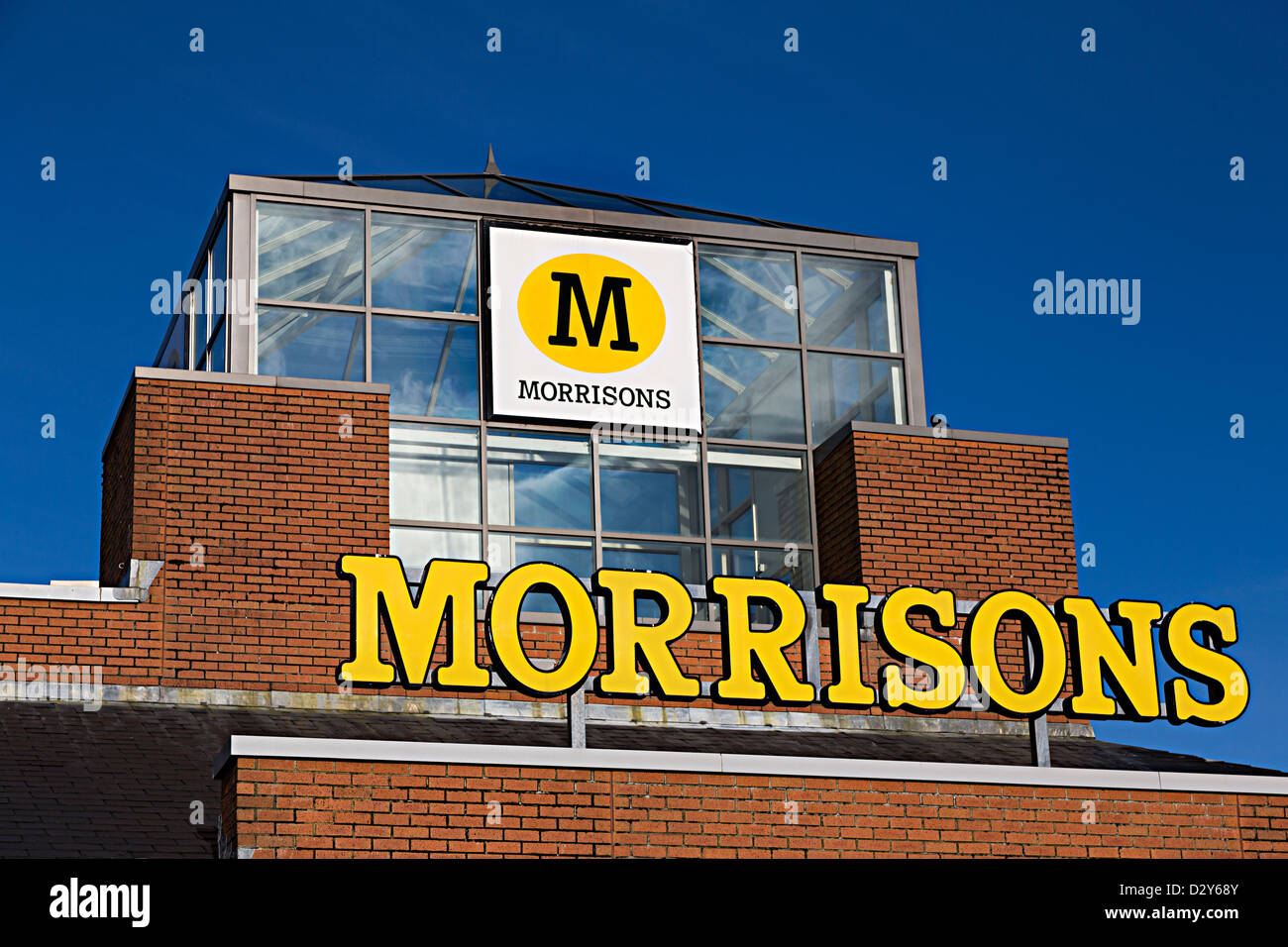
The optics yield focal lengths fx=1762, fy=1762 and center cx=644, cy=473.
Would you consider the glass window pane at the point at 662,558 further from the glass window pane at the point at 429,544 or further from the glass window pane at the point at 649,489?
the glass window pane at the point at 429,544

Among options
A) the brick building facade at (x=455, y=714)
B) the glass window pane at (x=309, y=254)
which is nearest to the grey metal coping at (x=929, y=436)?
the brick building facade at (x=455, y=714)

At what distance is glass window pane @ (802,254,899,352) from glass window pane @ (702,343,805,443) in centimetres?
67

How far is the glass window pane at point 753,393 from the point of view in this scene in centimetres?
2172

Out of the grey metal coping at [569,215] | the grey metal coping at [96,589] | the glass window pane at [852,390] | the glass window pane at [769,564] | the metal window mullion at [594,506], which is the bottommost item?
the grey metal coping at [96,589]

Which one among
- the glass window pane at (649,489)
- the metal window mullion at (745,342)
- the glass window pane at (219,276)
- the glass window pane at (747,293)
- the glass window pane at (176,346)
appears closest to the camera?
the glass window pane at (219,276)

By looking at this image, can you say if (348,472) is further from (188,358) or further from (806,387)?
(806,387)

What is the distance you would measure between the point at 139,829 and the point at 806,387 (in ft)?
37.2

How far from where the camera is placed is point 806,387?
Result: 2216 centimetres

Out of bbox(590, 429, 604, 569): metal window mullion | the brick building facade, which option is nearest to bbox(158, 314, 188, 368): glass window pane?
→ the brick building facade

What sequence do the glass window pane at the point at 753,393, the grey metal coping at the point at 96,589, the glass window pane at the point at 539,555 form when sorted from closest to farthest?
the grey metal coping at the point at 96,589, the glass window pane at the point at 539,555, the glass window pane at the point at 753,393

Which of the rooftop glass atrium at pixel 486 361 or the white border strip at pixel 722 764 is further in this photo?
the rooftop glass atrium at pixel 486 361

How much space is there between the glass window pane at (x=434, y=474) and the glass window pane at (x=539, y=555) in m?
0.45

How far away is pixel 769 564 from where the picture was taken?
2133cm
